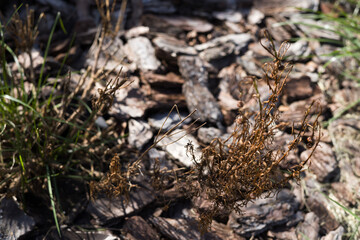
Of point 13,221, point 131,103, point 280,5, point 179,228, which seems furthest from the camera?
point 280,5

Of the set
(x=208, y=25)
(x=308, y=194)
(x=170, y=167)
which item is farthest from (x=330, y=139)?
(x=208, y=25)

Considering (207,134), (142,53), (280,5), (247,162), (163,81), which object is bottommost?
(207,134)

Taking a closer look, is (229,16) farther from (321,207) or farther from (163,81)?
(321,207)

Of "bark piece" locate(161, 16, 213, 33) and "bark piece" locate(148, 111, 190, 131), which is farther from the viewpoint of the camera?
"bark piece" locate(161, 16, 213, 33)

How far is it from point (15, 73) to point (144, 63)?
2.87 ft

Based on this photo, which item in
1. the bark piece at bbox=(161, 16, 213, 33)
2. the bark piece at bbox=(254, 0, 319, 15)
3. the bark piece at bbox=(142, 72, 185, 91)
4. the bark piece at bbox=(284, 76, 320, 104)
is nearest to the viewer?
the bark piece at bbox=(142, 72, 185, 91)

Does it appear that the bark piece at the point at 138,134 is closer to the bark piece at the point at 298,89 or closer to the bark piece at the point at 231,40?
the bark piece at the point at 231,40

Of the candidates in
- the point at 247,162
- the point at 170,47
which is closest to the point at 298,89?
the point at 170,47

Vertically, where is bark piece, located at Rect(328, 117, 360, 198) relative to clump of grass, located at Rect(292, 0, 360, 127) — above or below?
below

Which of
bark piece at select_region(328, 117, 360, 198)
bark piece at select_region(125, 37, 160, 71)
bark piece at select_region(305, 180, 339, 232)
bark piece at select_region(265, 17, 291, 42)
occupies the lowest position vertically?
bark piece at select_region(305, 180, 339, 232)

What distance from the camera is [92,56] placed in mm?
2502

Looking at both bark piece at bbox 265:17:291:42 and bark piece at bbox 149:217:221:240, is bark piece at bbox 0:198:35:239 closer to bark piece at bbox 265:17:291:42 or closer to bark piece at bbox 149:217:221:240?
bark piece at bbox 149:217:221:240

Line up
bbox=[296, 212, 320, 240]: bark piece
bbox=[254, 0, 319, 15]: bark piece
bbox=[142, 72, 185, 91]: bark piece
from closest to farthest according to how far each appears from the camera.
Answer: bbox=[296, 212, 320, 240]: bark piece → bbox=[142, 72, 185, 91]: bark piece → bbox=[254, 0, 319, 15]: bark piece

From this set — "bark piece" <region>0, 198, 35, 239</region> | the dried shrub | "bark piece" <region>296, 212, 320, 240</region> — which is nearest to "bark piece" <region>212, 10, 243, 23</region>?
the dried shrub
